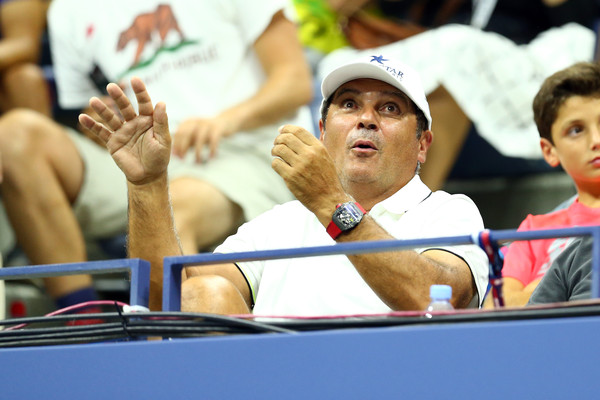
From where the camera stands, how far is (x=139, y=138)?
1.90 meters

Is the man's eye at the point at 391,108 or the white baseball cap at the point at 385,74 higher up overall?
the white baseball cap at the point at 385,74

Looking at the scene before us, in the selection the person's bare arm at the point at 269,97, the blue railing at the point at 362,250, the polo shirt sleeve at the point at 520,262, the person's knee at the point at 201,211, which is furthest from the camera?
the person's bare arm at the point at 269,97

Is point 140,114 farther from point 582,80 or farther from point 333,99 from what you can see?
point 582,80

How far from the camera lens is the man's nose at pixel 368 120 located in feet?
6.57

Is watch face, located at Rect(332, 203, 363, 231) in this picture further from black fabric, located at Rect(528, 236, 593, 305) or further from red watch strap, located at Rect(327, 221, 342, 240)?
black fabric, located at Rect(528, 236, 593, 305)

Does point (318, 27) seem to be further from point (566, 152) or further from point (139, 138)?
point (139, 138)

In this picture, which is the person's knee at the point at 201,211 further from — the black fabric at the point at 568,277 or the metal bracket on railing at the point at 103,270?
the black fabric at the point at 568,277

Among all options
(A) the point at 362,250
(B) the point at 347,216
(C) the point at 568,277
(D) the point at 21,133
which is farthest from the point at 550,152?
(D) the point at 21,133

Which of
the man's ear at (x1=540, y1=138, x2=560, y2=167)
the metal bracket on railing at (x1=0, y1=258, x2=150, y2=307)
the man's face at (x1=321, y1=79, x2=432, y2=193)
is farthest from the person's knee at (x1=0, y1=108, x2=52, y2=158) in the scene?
the man's ear at (x1=540, y1=138, x2=560, y2=167)

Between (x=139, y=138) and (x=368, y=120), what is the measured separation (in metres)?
0.49

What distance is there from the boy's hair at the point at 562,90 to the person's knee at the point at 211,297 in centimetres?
99

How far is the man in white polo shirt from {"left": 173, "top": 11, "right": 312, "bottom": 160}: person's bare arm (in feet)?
2.52

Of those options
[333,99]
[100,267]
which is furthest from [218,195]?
[100,267]

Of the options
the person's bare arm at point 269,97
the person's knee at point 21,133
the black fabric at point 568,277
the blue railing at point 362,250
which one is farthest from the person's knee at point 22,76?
the black fabric at point 568,277
